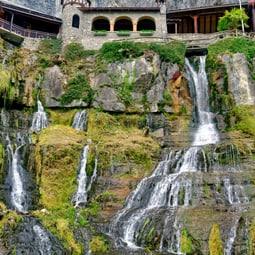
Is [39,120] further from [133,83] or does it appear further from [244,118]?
[244,118]

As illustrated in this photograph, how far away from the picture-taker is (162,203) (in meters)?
19.8

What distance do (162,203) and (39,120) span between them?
1389cm

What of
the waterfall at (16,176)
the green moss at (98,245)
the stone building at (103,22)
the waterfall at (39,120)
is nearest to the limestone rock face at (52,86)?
the waterfall at (39,120)

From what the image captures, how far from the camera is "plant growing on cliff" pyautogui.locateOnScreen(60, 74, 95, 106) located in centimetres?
3148

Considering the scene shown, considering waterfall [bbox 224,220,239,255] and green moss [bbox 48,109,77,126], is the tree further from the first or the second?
waterfall [bbox 224,220,239,255]

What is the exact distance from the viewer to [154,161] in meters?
24.8

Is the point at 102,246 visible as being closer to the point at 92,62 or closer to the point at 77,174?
the point at 77,174

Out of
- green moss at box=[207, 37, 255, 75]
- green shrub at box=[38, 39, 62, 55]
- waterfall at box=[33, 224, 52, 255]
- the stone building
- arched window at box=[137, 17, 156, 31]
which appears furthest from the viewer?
arched window at box=[137, 17, 156, 31]

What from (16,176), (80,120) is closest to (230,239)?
(16,176)

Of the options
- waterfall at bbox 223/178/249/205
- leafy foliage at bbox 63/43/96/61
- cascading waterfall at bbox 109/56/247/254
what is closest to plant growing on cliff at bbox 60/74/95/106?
leafy foliage at bbox 63/43/96/61

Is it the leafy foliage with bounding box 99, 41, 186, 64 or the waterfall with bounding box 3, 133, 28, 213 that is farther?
the leafy foliage with bounding box 99, 41, 186, 64

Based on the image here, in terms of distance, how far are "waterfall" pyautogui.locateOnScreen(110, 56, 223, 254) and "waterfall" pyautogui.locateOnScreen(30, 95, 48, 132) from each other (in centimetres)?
1022

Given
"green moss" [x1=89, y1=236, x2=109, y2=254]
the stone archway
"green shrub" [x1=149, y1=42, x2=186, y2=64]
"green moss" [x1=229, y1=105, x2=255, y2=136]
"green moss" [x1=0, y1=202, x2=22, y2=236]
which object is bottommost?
"green moss" [x1=89, y1=236, x2=109, y2=254]

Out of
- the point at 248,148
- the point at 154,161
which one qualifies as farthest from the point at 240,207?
the point at 154,161
